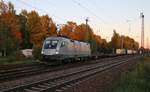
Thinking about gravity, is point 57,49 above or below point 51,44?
below

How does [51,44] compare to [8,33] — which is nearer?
[51,44]

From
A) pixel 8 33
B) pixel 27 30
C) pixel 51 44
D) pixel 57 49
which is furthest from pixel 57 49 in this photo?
pixel 27 30

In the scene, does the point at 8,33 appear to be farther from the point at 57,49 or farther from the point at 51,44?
the point at 57,49

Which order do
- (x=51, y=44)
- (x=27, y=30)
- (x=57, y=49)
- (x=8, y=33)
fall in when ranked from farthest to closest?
(x=27, y=30), (x=8, y=33), (x=51, y=44), (x=57, y=49)

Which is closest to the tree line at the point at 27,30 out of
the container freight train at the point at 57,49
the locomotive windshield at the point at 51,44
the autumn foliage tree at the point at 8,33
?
the autumn foliage tree at the point at 8,33

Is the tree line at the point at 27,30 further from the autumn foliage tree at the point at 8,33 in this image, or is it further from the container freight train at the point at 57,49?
the container freight train at the point at 57,49

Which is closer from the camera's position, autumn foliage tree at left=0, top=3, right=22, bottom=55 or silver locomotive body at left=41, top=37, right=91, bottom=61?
silver locomotive body at left=41, top=37, right=91, bottom=61

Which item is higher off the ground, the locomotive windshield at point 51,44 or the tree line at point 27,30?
the tree line at point 27,30

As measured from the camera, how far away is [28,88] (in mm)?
14539

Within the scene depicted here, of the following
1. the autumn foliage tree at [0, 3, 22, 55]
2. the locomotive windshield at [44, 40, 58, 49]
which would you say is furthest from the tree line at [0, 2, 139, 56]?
the locomotive windshield at [44, 40, 58, 49]

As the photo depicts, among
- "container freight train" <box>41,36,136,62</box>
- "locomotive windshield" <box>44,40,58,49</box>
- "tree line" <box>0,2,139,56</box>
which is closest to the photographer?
"container freight train" <box>41,36,136,62</box>

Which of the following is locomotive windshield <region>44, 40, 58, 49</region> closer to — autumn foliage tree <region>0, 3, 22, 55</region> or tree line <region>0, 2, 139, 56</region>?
tree line <region>0, 2, 139, 56</region>

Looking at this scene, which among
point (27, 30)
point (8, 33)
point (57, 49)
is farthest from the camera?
point (27, 30)

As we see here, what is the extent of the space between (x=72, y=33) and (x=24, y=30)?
45.1ft
